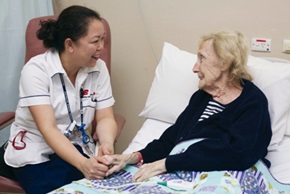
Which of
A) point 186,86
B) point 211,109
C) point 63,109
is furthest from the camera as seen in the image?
point 186,86

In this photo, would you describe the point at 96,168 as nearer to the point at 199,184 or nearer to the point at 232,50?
the point at 199,184

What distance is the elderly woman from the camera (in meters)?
1.68

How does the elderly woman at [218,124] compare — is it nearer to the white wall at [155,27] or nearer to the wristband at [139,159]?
the wristband at [139,159]

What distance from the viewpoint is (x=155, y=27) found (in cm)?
253

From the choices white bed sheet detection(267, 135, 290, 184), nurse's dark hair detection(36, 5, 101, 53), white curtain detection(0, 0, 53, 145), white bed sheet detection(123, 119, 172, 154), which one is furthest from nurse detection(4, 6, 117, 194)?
white bed sheet detection(267, 135, 290, 184)

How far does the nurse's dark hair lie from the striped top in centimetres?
66

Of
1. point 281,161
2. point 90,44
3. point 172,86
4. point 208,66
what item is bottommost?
point 281,161

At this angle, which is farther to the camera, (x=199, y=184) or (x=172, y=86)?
(x=172, y=86)

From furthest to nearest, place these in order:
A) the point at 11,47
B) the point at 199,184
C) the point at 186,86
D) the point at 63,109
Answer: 1. the point at 11,47
2. the point at 186,86
3. the point at 63,109
4. the point at 199,184

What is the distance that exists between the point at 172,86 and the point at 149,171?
2.00ft

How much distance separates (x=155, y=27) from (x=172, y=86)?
0.51 metres

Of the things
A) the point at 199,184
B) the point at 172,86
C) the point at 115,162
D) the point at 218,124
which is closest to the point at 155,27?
the point at 172,86

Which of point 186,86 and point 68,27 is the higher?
point 68,27

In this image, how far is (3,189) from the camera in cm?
194
